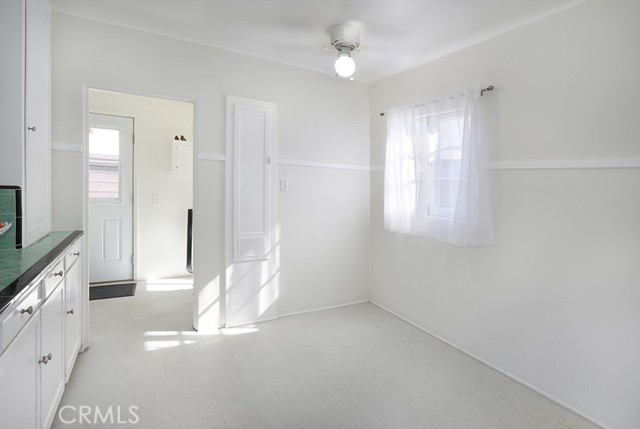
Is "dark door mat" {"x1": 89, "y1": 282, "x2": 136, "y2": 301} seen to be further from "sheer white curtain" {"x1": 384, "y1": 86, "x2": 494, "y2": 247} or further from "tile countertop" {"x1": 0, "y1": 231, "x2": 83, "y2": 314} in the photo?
"sheer white curtain" {"x1": 384, "y1": 86, "x2": 494, "y2": 247}

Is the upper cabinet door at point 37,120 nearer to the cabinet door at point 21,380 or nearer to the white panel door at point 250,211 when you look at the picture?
the cabinet door at point 21,380

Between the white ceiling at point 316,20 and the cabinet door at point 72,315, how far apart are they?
5.91ft

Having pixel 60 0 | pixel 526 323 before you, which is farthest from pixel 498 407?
pixel 60 0

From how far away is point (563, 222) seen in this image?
208cm

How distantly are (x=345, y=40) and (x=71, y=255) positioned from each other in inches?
94.3

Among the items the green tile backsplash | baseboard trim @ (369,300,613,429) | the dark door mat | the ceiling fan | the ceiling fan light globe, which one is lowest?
baseboard trim @ (369,300,613,429)

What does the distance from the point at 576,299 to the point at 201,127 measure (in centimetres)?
295

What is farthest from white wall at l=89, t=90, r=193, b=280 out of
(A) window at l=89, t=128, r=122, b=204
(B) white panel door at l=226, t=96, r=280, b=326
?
(B) white panel door at l=226, t=96, r=280, b=326

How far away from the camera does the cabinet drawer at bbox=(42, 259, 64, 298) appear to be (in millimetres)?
1521

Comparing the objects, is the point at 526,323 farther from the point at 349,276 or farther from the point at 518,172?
the point at 349,276

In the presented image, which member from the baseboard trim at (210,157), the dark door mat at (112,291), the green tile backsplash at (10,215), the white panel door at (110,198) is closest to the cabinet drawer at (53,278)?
the green tile backsplash at (10,215)

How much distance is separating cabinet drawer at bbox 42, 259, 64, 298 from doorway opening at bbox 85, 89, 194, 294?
8.56 ft

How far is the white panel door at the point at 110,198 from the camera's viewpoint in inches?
166

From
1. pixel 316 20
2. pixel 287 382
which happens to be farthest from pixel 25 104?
pixel 287 382
